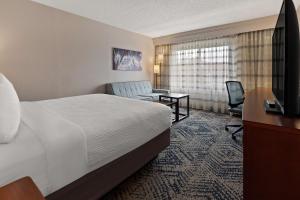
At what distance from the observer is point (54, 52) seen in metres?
3.43

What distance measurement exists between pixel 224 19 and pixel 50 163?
4577mm

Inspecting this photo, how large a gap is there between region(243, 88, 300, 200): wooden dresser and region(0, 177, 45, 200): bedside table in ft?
3.37

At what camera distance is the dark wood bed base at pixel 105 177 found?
115 cm

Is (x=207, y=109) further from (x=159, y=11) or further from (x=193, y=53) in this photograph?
(x=159, y=11)

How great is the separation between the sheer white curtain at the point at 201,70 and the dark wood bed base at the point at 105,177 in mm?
3587

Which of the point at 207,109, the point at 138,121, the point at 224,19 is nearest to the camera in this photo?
the point at 138,121

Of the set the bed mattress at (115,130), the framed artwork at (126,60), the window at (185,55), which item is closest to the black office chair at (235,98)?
the bed mattress at (115,130)

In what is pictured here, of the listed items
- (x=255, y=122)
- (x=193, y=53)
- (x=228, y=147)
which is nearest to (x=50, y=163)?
(x=255, y=122)

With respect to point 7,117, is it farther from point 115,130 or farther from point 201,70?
point 201,70

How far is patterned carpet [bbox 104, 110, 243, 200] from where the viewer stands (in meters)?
1.61

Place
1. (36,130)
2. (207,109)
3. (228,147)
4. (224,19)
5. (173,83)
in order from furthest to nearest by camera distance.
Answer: (173,83)
(207,109)
(224,19)
(228,147)
(36,130)

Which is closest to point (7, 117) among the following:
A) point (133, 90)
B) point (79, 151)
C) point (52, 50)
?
point (79, 151)

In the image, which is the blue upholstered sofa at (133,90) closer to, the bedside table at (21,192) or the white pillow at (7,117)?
the white pillow at (7,117)

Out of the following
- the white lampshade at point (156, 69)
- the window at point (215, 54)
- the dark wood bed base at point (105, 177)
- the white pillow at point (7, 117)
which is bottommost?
the dark wood bed base at point (105, 177)
